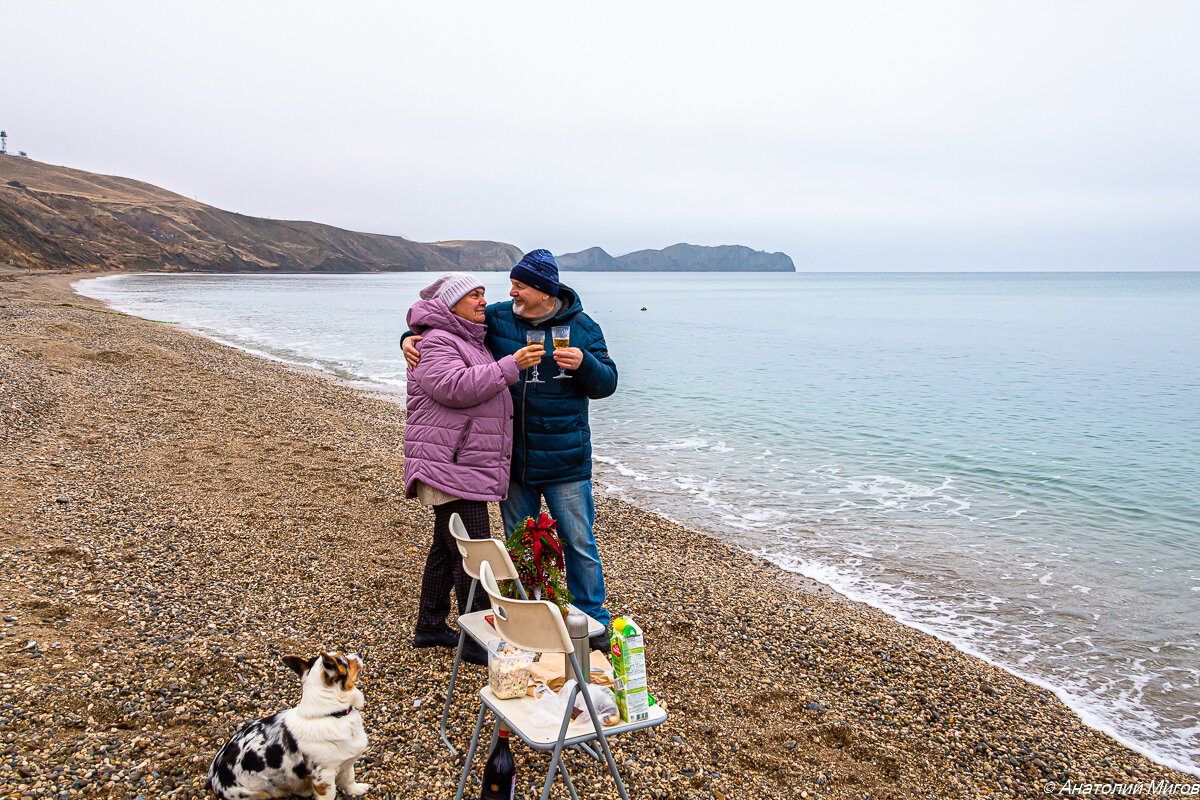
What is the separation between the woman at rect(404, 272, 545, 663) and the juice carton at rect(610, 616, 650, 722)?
141 cm

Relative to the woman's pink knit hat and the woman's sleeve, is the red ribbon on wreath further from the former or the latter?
the woman's pink knit hat

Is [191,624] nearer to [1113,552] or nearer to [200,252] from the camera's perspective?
[1113,552]

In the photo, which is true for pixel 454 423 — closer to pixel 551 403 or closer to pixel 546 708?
pixel 551 403

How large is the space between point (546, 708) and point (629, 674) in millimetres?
384

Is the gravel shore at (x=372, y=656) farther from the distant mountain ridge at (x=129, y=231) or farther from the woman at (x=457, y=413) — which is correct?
the distant mountain ridge at (x=129, y=231)

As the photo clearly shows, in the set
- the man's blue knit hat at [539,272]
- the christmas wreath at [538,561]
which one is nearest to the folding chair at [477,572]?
the christmas wreath at [538,561]

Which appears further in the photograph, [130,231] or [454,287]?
[130,231]

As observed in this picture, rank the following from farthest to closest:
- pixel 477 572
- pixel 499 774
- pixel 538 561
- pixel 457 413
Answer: pixel 457 413, pixel 477 572, pixel 538 561, pixel 499 774

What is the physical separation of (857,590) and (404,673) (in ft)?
16.5

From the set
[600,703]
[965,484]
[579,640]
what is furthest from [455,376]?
[965,484]

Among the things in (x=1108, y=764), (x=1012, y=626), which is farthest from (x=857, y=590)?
(x=1108, y=764)

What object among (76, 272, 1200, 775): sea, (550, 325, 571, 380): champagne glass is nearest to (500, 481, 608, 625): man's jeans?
(550, 325, 571, 380): champagne glass

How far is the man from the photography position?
418 centimetres

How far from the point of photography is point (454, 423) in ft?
13.7
